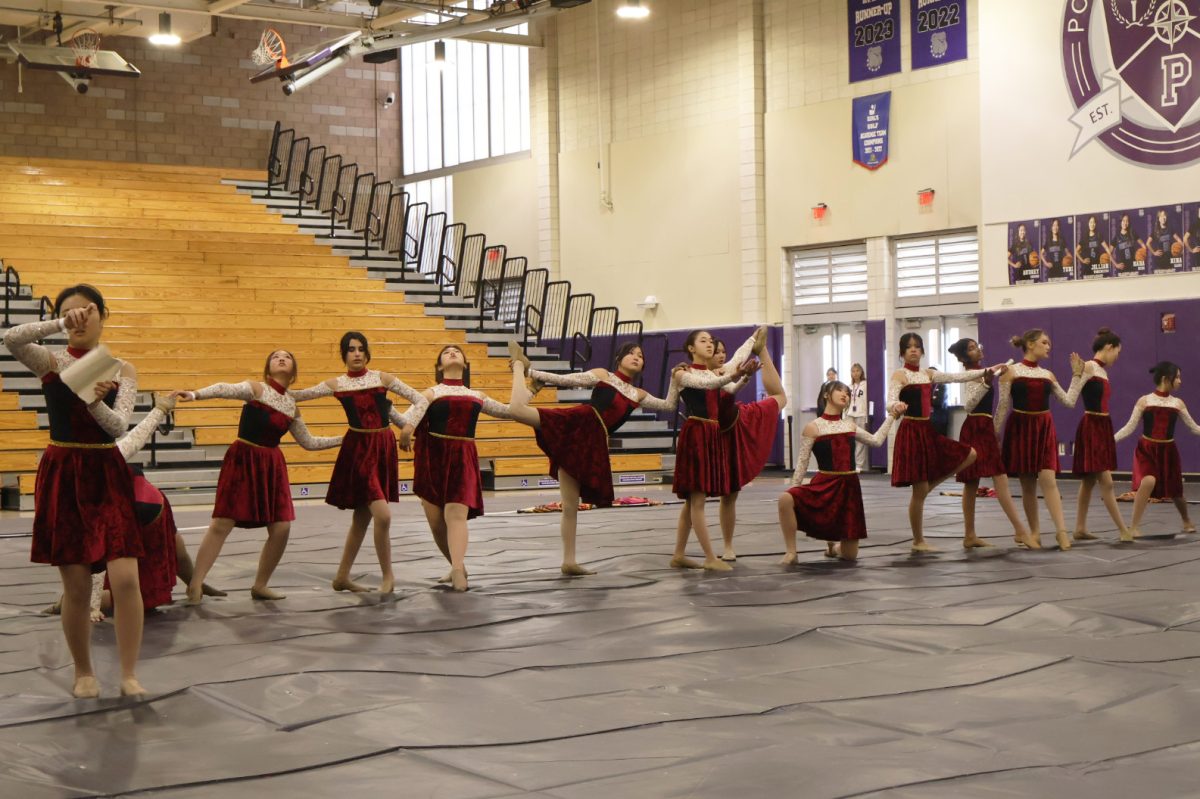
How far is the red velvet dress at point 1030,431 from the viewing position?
9.38 metres

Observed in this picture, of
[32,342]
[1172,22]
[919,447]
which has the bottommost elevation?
[919,447]

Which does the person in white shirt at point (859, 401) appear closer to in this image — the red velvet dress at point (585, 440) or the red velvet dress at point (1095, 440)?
the red velvet dress at point (1095, 440)

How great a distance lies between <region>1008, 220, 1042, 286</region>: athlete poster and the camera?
57.3 ft

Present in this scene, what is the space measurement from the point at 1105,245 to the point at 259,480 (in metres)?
12.6

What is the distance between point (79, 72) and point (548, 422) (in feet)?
52.0

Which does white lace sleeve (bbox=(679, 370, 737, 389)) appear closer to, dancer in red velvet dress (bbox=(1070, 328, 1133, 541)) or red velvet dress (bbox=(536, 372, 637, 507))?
red velvet dress (bbox=(536, 372, 637, 507))

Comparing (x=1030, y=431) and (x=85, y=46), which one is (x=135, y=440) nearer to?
(x=1030, y=431)

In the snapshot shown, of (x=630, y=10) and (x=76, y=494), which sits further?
(x=630, y=10)

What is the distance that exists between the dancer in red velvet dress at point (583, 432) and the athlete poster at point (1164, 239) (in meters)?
9.87

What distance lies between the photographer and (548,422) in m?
8.44

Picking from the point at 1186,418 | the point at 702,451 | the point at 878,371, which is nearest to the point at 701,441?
the point at 702,451

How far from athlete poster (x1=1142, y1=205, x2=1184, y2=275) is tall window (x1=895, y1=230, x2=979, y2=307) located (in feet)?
7.77

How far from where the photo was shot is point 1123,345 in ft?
54.4

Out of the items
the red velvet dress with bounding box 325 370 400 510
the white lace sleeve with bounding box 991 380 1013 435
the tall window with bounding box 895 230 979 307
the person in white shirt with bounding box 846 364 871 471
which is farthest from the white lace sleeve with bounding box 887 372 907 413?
the person in white shirt with bounding box 846 364 871 471
